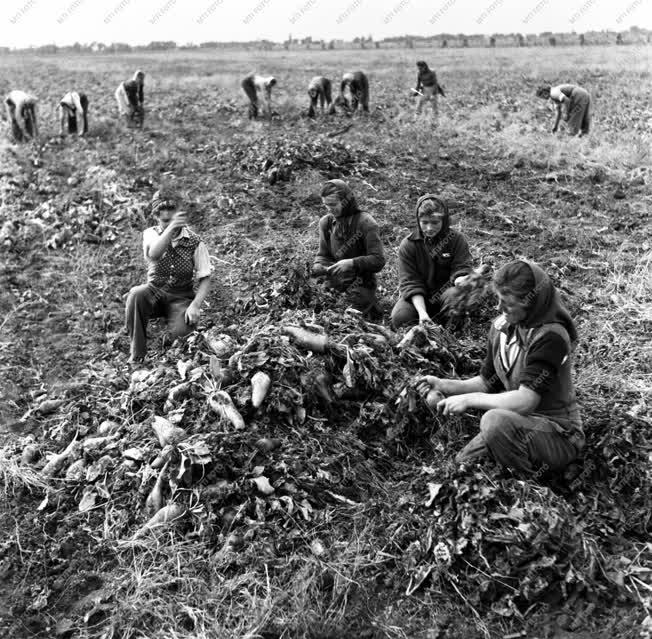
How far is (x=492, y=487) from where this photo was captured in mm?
2768

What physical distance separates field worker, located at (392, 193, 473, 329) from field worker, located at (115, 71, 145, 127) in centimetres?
880

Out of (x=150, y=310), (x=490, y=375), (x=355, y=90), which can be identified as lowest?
(x=150, y=310)

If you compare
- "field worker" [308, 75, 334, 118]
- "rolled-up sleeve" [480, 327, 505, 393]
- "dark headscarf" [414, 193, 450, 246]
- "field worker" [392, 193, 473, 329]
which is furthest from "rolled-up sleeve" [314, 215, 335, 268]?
"field worker" [308, 75, 334, 118]

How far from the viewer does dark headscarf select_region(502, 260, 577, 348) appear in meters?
2.64

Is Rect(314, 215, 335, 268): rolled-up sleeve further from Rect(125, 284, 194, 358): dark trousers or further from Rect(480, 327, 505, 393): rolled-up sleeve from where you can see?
Rect(480, 327, 505, 393): rolled-up sleeve

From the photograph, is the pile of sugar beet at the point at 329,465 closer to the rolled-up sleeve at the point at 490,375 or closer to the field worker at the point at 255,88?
the rolled-up sleeve at the point at 490,375

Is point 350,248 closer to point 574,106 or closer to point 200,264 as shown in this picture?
point 200,264

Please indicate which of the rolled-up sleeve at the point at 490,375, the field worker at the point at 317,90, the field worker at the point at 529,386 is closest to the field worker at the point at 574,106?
the field worker at the point at 317,90

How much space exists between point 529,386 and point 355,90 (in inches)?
420

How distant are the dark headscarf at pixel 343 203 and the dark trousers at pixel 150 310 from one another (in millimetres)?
1261

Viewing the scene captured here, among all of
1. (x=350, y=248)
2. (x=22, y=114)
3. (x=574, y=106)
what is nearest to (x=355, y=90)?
(x=574, y=106)

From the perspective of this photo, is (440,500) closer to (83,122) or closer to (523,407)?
(523,407)

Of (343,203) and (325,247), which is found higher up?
(343,203)

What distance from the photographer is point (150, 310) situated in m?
4.61
